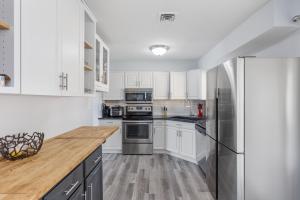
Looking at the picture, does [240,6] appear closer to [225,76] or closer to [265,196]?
[225,76]

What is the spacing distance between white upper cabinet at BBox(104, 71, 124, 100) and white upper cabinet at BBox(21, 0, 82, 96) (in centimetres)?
337

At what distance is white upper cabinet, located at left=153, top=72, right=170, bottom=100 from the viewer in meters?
5.45

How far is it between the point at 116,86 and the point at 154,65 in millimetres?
1206

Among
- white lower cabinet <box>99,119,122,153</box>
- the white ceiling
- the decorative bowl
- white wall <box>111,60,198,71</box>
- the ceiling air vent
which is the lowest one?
white lower cabinet <box>99,119,122,153</box>

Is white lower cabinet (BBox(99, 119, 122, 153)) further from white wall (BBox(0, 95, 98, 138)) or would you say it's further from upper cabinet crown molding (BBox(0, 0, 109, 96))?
upper cabinet crown molding (BBox(0, 0, 109, 96))

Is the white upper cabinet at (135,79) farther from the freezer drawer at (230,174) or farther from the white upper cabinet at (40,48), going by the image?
the white upper cabinet at (40,48)

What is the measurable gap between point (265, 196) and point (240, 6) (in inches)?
79.5

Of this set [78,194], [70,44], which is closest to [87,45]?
[70,44]

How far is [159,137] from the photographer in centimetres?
520

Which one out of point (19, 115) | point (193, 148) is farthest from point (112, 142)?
point (19, 115)

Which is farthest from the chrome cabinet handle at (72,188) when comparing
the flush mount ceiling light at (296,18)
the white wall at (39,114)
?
the flush mount ceiling light at (296,18)

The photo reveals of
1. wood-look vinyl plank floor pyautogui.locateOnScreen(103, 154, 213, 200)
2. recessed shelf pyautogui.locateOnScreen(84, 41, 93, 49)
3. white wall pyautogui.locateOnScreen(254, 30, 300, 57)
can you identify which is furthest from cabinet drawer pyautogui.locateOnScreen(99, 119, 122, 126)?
white wall pyautogui.locateOnScreen(254, 30, 300, 57)

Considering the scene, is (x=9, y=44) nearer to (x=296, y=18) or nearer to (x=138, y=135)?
(x=296, y=18)

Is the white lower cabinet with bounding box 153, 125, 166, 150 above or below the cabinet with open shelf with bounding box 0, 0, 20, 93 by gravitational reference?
below
